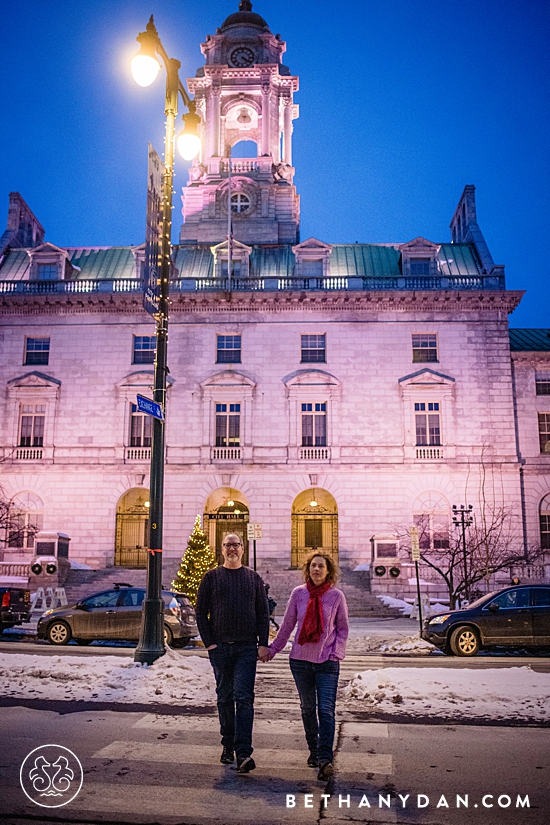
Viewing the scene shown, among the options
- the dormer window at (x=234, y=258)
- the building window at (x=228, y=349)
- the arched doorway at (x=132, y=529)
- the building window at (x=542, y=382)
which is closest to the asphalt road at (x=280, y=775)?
the arched doorway at (x=132, y=529)

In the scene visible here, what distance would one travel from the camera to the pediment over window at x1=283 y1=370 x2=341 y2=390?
3934cm

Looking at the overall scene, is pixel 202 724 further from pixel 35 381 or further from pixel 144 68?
pixel 35 381

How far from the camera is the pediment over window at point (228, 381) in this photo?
39562 millimetres

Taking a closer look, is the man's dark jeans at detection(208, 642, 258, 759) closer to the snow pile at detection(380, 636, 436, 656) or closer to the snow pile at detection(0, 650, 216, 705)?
the snow pile at detection(0, 650, 216, 705)

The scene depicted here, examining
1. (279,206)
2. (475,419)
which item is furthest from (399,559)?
(279,206)

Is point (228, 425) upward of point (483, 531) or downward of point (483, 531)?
upward

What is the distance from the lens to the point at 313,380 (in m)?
39.5

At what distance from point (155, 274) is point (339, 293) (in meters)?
26.5

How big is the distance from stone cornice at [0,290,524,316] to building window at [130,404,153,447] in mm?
5745

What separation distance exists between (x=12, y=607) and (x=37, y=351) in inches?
862

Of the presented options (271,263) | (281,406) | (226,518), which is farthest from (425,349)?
(226,518)

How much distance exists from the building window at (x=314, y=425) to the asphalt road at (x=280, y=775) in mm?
30388

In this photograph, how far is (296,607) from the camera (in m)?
7.13

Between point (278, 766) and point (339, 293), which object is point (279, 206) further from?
point (278, 766)
